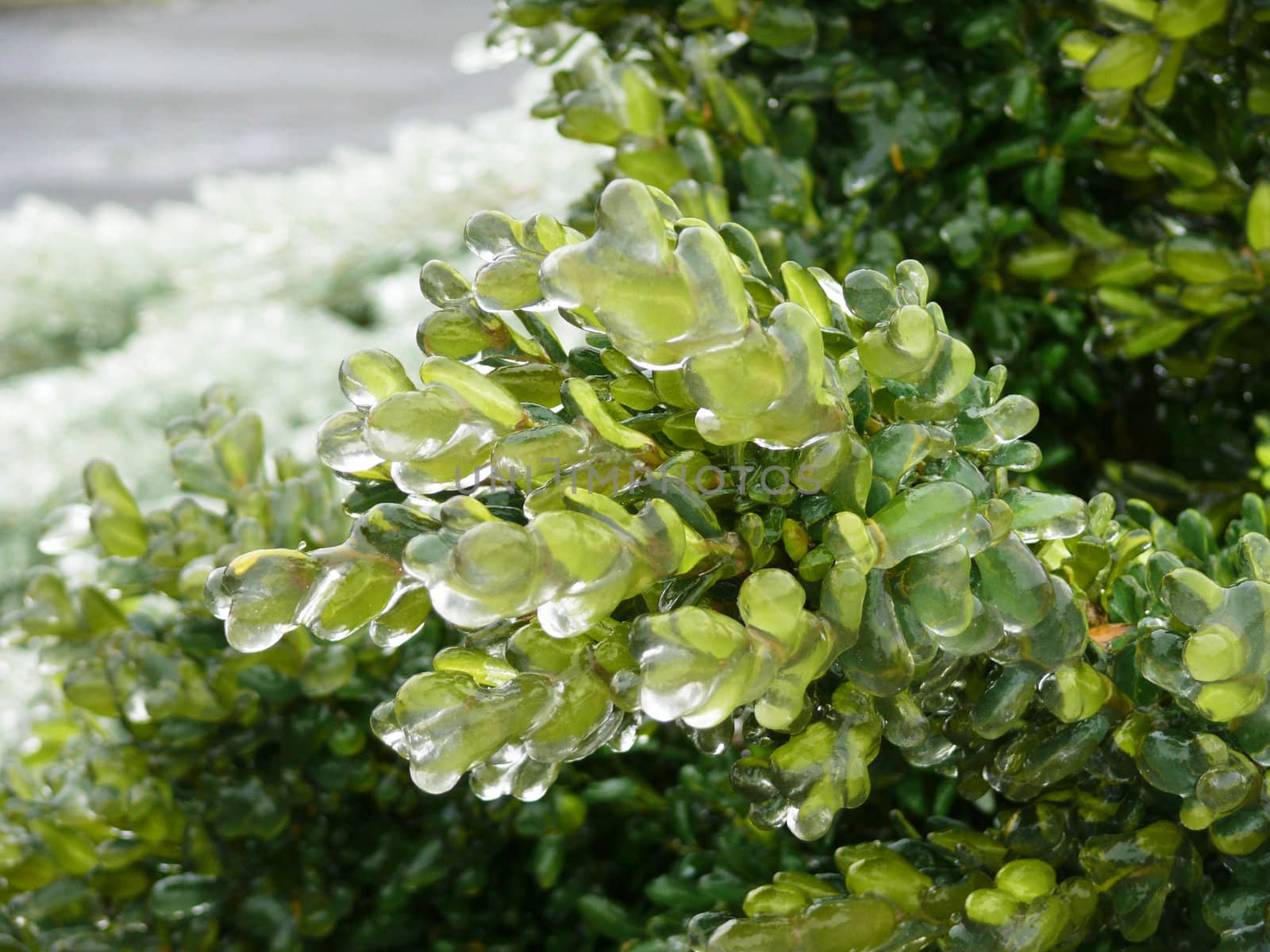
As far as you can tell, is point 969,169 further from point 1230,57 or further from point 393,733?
point 393,733

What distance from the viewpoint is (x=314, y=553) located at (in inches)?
11.9

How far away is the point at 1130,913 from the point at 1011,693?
3.3 inches

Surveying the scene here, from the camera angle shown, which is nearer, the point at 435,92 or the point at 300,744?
the point at 300,744

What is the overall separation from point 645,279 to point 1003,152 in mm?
371

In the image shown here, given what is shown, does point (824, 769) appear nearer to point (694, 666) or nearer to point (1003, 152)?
point (694, 666)

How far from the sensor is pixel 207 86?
4.57 metres

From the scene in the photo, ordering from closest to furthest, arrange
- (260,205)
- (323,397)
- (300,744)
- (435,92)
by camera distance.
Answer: (300,744) → (323,397) → (260,205) → (435,92)

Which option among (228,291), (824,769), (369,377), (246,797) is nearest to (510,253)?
(369,377)

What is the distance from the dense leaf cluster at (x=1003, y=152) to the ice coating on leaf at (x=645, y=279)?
9.4 inches

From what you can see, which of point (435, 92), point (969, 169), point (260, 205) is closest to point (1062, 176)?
point (969, 169)

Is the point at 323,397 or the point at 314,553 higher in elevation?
the point at 314,553

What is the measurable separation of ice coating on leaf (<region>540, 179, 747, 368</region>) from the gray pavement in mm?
3589

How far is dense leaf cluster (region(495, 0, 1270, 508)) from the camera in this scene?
0.51 meters

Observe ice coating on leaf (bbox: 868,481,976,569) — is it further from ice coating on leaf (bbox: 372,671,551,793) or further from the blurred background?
the blurred background
